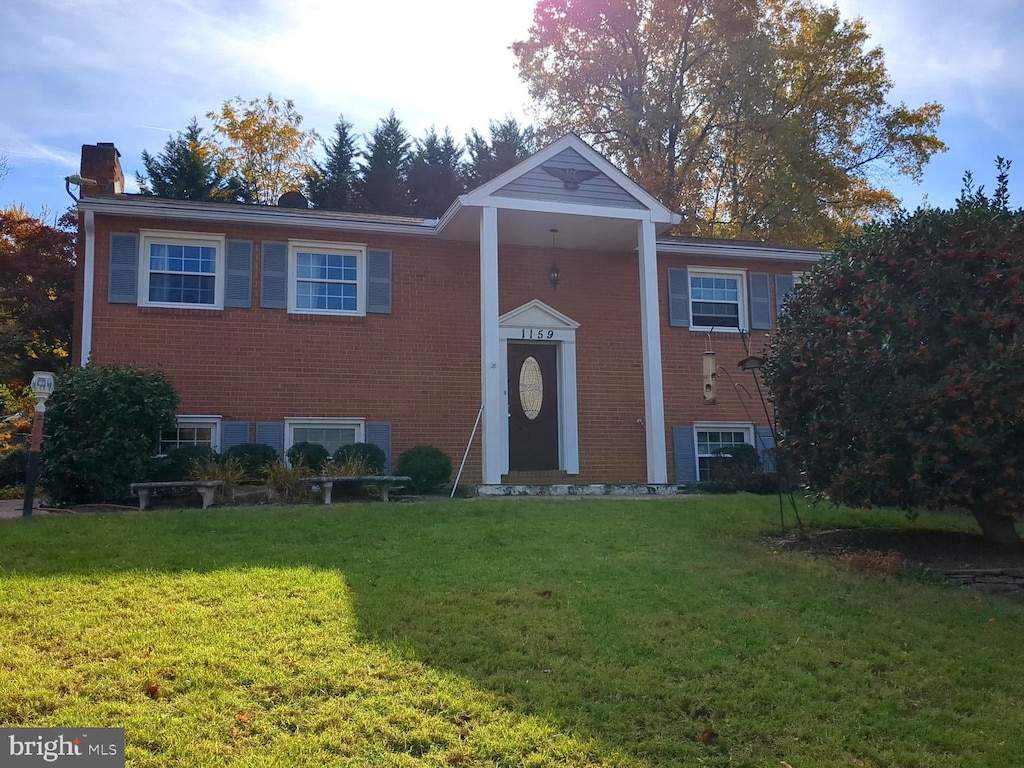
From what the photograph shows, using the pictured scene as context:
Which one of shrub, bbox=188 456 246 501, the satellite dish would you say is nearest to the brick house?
shrub, bbox=188 456 246 501

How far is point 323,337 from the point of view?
12.9 metres

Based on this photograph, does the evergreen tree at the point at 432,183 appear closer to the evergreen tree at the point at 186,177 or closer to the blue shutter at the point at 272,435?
the evergreen tree at the point at 186,177

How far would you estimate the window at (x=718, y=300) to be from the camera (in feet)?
49.2

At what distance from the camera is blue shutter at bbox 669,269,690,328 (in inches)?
579

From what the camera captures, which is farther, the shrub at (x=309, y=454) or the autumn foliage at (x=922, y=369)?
the shrub at (x=309, y=454)

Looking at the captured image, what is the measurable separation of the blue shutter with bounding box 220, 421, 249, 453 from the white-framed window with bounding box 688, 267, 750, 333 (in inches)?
316

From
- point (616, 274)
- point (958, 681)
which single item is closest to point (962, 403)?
point (958, 681)

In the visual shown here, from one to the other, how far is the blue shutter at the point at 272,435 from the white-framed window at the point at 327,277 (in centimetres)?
187

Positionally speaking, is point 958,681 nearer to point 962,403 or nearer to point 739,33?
point 962,403

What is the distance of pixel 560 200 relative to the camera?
42.0 ft

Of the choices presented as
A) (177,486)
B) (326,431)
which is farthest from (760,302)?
(177,486)

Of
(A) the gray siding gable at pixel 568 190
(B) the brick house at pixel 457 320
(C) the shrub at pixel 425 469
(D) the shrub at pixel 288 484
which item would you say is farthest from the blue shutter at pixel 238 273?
(A) the gray siding gable at pixel 568 190

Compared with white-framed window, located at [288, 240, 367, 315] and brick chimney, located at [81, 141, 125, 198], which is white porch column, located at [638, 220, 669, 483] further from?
brick chimney, located at [81, 141, 125, 198]

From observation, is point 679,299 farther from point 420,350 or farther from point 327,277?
point 327,277
